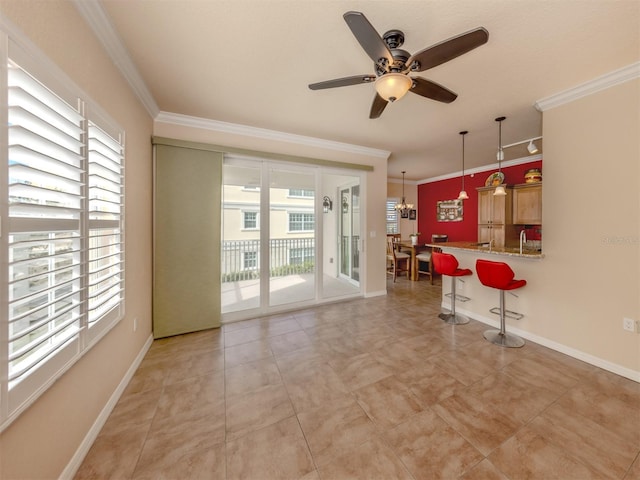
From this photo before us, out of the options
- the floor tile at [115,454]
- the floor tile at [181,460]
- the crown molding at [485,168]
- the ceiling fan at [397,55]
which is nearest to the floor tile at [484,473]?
the floor tile at [181,460]

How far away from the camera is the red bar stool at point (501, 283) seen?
246 centimetres

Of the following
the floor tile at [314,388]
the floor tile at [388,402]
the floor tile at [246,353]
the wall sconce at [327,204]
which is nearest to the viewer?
the floor tile at [388,402]

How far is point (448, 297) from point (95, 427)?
412cm

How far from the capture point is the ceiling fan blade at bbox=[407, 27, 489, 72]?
4.21 feet

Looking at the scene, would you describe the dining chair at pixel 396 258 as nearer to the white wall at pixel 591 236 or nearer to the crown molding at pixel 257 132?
the crown molding at pixel 257 132

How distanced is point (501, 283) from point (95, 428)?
3.58 metres

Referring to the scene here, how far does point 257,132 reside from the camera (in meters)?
3.24

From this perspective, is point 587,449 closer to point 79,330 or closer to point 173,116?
point 79,330

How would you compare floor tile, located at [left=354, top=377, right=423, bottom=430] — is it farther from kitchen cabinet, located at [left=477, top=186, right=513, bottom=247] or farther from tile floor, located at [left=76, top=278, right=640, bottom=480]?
kitchen cabinet, located at [left=477, top=186, right=513, bottom=247]

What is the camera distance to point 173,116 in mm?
2809

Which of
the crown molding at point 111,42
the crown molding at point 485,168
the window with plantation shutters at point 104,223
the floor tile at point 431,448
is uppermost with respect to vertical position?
the crown molding at point 485,168

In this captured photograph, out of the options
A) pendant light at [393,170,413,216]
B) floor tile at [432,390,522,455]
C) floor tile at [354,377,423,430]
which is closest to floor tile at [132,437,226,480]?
floor tile at [354,377,423,430]

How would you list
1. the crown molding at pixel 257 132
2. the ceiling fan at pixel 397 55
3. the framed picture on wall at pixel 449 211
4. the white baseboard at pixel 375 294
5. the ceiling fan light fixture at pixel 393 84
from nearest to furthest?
the ceiling fan at pixel 397 55 → the ceiling fan light fixture at pixel 393 84 → the crown molding at pixel 257 132 → the white baseboard at pixel 375 294 → the framed picture on wall at pixel 449 211

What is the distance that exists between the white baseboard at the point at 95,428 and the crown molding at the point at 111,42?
2490mm
